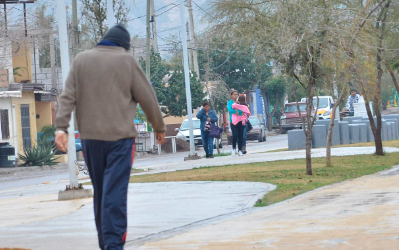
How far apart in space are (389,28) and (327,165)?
453 cm

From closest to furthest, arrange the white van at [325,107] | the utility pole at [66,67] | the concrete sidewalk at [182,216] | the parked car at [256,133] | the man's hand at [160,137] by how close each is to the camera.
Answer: the man's hand at [160,137] < the concrete sidewalk at [182,216] < the utility pole at [66,67] < the parked car at [256,133] < the white van at [325,107]

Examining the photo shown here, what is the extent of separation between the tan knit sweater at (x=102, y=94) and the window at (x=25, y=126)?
25.6m

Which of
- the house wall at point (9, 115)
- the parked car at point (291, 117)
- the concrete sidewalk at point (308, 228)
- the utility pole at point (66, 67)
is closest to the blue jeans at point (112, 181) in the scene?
the concrete sidewalk at point (308, 228)

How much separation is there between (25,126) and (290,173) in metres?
19.5

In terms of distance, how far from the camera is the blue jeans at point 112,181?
4879 mm

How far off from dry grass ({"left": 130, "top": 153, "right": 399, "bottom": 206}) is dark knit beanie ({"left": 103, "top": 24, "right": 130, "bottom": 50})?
12.5 feet

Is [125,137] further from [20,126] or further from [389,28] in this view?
[20,126]

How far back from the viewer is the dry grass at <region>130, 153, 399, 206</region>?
10.3 meters

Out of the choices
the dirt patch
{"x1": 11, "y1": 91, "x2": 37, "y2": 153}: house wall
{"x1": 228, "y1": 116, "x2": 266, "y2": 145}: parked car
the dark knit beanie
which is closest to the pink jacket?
the dark knit beanie

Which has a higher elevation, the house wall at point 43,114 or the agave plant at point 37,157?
the house wall at point 43,114

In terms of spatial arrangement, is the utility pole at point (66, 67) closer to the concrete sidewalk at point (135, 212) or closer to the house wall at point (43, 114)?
the concrete sidewalk at point (135, 212)

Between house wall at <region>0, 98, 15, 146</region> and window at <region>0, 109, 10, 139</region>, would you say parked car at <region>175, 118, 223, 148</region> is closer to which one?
house wall at <region>0, 98, 15, 146</region>

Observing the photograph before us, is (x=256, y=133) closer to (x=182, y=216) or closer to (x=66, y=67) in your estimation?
(x=66, y=67)

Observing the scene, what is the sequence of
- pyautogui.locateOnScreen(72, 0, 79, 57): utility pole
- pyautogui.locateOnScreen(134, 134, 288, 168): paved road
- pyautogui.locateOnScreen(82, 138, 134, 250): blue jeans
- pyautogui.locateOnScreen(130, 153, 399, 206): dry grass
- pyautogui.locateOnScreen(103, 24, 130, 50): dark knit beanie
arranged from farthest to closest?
1. pyautogui.locateOnScreen(72, 0, 79, 57): utility pole
2. pyautogui.locateOnScreen(134, 134, 288, 168): paved road
3. pyautogui.locateOnScreen(130, 153, 399, 206): dry grass
4. pyautogui.locateOnScreen(103, 24, 130, 50): dark knit beanie
5. pyautogui.locateOnScreen(82, 138, 134, 250): blue jeans
